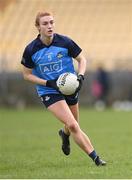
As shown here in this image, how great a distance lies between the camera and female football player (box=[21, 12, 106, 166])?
9.34m

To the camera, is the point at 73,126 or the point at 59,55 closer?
the point at 73,126

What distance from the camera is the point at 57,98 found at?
9.50 metres

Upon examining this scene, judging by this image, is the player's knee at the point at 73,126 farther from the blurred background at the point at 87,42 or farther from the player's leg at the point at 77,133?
the blurred background at the point at 87,42

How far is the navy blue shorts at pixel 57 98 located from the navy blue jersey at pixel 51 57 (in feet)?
0.19

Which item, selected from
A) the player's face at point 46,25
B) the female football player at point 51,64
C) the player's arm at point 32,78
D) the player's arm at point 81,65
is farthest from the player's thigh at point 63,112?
the player's face at point 46,25

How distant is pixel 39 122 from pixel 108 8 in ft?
47.0

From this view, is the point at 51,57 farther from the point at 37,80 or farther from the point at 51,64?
the point at 37,80

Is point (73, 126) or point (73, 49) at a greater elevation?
point (73, 49)

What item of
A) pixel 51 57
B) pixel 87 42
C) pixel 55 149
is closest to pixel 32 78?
pixel 51 57

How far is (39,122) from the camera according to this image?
20844 millimetres

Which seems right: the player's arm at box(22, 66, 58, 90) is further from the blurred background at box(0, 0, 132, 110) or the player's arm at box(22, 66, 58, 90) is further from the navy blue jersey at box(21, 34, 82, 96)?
the blurred background at box(0, 0, 132, 110)

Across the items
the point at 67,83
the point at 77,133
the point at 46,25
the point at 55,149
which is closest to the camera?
the point at 67,83

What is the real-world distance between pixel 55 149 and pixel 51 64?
11.4 feet

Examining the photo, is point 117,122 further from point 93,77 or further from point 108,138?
point 93,77
